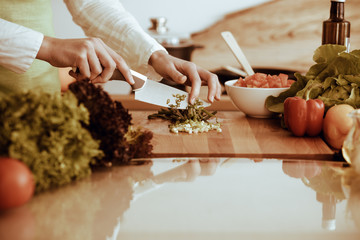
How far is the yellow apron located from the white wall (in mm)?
1353

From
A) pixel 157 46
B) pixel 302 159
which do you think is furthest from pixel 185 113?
pixel 302 159

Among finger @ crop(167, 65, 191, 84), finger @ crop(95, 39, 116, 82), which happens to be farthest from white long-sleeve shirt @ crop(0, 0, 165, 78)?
finger @ crop(95, 39, 116, 82)

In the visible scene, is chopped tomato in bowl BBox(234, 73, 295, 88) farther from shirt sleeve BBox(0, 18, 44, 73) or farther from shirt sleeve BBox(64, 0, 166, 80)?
shirt sleeve BBox(0, 18, 44, 73)

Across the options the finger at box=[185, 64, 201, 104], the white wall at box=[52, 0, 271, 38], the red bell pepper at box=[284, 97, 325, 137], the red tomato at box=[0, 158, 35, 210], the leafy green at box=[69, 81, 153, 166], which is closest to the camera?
the red tomato at box=[0, 158, 35, 210]

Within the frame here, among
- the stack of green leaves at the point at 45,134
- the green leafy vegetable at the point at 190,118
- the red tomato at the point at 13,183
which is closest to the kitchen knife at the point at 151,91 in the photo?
the green leafy vegetable at the point at 190,118

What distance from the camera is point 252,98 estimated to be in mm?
1547

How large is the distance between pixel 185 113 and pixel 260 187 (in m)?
0.55

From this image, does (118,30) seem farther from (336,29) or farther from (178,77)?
(336,29)

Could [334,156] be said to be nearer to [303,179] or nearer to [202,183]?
[303,179]

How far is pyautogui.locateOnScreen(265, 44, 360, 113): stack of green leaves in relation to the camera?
4.53 ft

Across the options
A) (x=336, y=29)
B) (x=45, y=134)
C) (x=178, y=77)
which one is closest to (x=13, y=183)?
(x=45, y=134)

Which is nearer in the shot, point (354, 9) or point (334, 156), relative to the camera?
point (334, 156)

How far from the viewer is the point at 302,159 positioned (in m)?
1.18

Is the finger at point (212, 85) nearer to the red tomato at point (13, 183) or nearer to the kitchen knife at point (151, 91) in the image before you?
the kitchen knife at point (151, 91)
